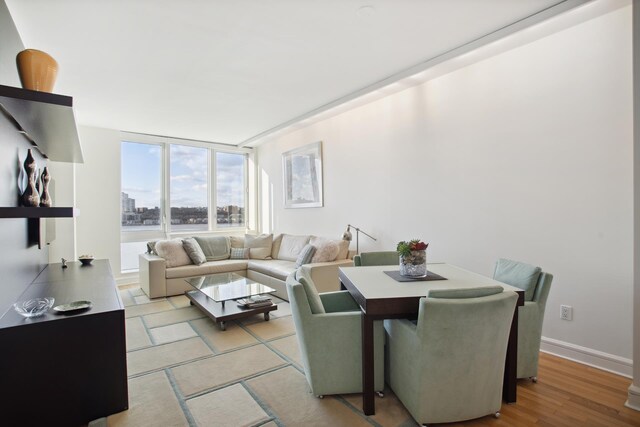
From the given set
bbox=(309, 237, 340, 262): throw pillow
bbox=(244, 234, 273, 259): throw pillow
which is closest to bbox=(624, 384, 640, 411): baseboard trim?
bbox=(309, 237, 340, 262): throw pillow

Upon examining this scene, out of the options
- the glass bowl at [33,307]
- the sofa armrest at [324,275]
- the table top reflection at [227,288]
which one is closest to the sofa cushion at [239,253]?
the table top reflection at [227,288]

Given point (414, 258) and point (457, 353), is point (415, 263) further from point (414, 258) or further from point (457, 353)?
point (457, 353)

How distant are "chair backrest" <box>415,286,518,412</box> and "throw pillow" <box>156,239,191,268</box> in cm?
416

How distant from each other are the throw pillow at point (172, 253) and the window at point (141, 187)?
1215 millimetres

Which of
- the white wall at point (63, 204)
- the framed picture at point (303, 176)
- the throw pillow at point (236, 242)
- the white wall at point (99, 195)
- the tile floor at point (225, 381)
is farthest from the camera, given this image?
the throw pillow at point (236, 242)

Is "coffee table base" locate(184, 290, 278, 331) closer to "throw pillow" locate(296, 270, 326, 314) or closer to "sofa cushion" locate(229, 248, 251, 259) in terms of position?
"throw pillow" locate(296, 270, 326, 314)

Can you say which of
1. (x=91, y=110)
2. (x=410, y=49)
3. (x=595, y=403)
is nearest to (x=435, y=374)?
(x=595, y=403)

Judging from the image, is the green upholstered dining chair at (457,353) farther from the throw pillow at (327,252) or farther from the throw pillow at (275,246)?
the throw pillow at (275,246)

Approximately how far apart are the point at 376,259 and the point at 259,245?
301 centimetres

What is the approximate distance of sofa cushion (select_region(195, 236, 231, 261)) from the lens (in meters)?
5.44

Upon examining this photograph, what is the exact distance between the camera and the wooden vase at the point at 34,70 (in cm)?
169

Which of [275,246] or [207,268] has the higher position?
[275,246]

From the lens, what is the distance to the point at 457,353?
168cm

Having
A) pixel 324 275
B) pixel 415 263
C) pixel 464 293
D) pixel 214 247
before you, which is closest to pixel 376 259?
pixel 415 263
